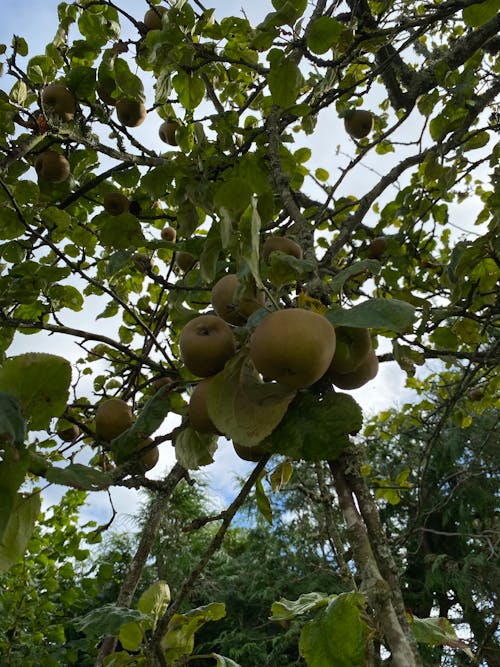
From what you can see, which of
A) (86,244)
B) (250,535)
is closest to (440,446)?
(250,535)

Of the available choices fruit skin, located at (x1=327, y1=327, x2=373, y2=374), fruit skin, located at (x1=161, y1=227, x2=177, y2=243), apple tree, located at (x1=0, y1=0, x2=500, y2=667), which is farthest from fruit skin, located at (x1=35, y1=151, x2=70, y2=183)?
fruit skin, located at (x1=327, y1=327, x2=373, y2=374)

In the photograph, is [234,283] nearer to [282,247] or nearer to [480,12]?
[282,247]

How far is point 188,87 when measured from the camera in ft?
7.25

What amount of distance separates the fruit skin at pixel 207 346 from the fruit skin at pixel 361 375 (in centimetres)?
23

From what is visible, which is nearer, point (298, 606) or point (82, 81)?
point (298, 606)

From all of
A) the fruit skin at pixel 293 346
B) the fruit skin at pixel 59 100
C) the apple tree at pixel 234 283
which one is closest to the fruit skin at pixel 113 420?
the apple tree at pixel 234 283

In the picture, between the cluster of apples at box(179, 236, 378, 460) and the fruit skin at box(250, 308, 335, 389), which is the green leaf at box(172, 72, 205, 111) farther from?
the fruit skin at box(250, 308, 335, 389)

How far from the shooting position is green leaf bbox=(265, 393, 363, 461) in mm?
902

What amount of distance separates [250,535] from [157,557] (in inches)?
82.6

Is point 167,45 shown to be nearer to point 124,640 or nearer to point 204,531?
point 124,640

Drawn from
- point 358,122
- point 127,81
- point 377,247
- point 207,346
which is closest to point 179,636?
point 207,346

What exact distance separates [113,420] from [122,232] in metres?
0.81

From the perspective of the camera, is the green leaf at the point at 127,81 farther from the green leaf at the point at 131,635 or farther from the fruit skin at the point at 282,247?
the green leaf at the point at 131,635

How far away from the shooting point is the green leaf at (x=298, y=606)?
1.24 m
